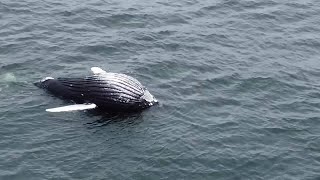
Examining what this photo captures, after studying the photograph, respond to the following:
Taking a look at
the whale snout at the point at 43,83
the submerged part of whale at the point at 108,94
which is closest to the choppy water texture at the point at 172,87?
the whale snout at the point at 43,83

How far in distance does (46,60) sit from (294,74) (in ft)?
58.7

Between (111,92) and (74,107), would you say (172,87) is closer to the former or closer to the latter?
(111,92)

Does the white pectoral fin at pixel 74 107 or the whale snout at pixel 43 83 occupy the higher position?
the whale snout at pixel 43 83

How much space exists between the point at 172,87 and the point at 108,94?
5413mm

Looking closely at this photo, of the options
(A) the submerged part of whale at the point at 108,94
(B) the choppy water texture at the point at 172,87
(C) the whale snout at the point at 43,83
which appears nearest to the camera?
(B) the choppy water texture at the point at 172,87

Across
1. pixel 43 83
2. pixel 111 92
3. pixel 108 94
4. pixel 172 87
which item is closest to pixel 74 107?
pixel 108 94

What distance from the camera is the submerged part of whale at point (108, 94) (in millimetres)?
31469

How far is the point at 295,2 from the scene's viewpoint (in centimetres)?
5150

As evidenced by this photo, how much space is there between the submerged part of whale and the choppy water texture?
65 cm

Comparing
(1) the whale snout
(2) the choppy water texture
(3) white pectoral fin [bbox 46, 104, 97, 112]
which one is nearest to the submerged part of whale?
(3) white pectoral fin [bbox 46, 104, 97, 112]

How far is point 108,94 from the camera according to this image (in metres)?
31.6

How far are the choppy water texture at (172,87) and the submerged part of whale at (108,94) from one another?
652 millimetres

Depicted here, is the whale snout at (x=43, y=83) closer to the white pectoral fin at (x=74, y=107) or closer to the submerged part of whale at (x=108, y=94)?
the submerged part of whale at (x=108, y=94)

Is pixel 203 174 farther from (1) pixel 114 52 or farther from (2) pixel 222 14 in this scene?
(2) pixel 222 14
